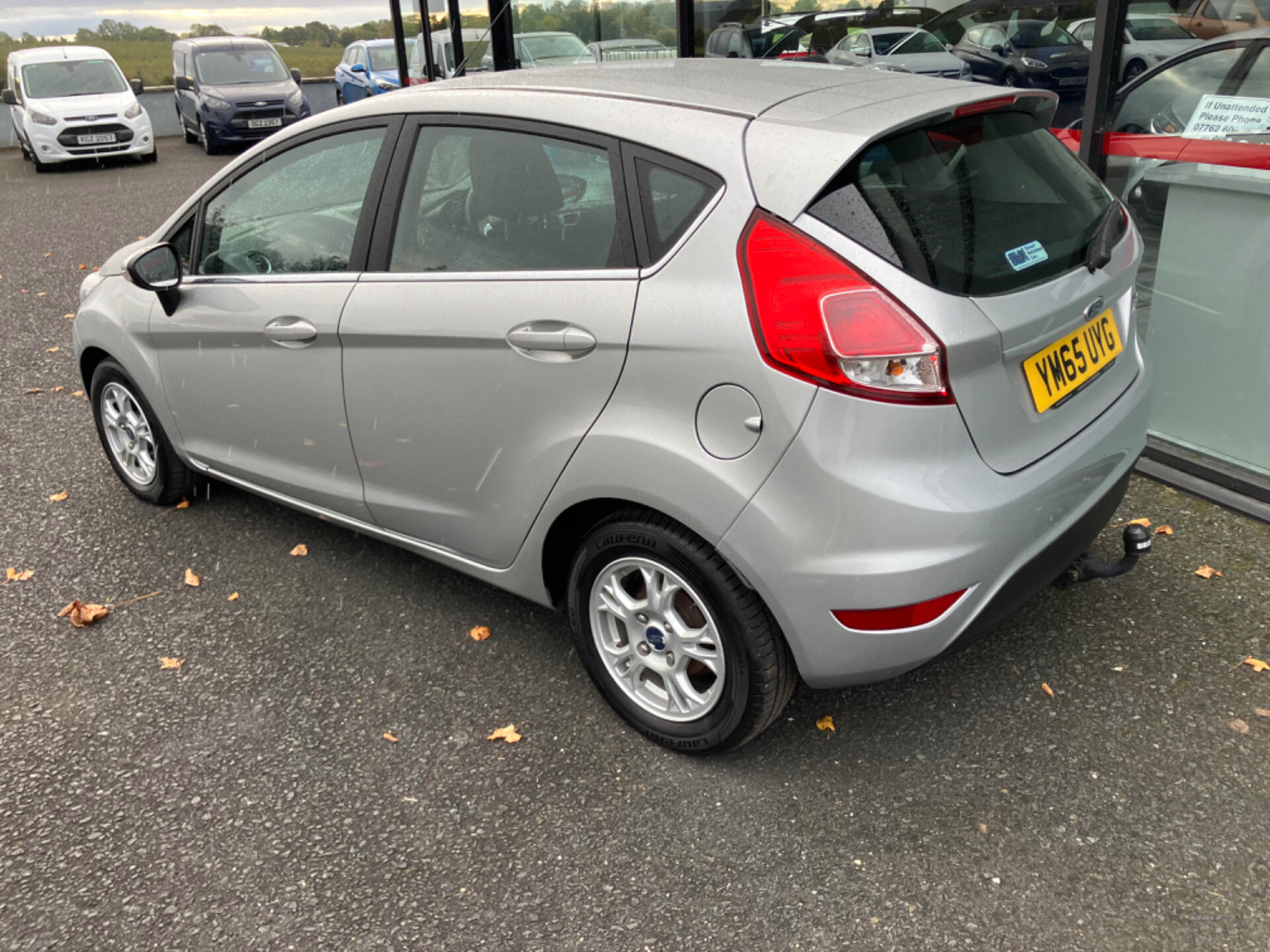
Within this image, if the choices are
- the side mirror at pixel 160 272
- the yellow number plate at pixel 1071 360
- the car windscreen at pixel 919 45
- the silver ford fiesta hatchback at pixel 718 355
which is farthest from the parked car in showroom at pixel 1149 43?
the side mirror at pixel 160 272

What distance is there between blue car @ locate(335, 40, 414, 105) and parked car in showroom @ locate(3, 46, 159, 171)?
3642 millimetres

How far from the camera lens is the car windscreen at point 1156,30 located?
4199mm

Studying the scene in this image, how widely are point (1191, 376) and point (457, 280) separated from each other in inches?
122

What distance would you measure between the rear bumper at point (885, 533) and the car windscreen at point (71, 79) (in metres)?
17.2

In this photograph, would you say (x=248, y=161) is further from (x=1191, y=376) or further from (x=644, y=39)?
(x=644, y=39)

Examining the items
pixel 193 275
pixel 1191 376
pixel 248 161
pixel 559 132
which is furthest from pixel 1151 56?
pixel 193 275

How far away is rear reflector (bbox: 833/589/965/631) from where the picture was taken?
88.6 inches

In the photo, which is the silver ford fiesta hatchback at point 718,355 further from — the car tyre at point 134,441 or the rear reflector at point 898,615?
the car tyre at point 134,441

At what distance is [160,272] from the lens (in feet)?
11.7

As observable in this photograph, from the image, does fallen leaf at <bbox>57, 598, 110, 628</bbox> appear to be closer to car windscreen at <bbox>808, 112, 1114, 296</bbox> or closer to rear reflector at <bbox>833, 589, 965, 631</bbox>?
rear reflector at <bbox>833, 589, 965, 631</bbox>

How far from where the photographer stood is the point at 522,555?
2.88m

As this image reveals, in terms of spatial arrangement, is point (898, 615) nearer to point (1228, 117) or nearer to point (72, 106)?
point (1228, 117)

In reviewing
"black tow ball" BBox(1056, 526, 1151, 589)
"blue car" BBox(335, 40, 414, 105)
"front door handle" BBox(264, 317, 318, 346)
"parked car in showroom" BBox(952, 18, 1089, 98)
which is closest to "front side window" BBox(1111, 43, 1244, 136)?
"parked car in showroom" BBox(952, 18, 1089, 98)

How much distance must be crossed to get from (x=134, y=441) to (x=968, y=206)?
138 inches
